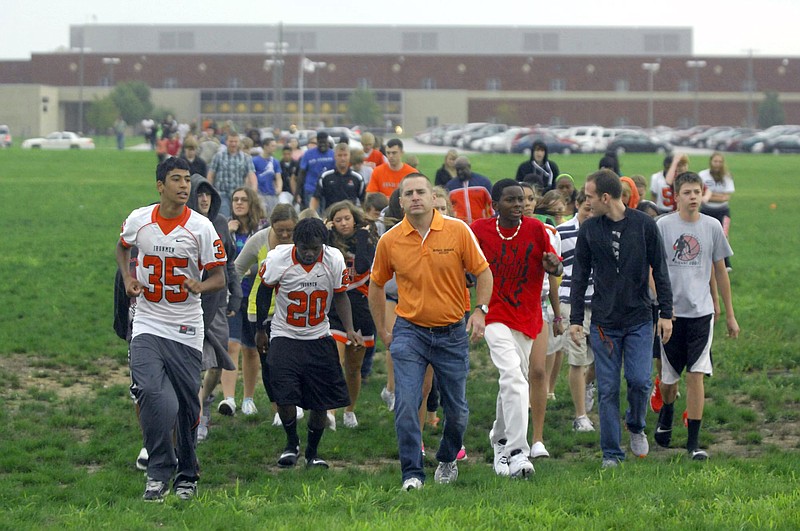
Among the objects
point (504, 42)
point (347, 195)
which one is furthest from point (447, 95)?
point (347, 195)

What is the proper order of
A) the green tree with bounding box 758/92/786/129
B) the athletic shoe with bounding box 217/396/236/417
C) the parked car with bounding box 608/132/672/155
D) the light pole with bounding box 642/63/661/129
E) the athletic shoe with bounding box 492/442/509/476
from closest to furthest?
1. the athletic shoe with bounding box 492/442/509/476
2. the athletic shoe with bounding box 217/396/236/417
3. the parked car with bounding box 608/132/672/155
4. the green tree with bounding box 758/92/786/129
5. the light pole with bounding box 642/63/661/129

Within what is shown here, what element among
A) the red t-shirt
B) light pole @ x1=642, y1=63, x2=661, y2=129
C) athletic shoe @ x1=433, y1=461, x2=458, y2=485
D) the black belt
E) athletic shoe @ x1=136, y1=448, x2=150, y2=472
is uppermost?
light pole @ x1=642, y1=63, x2=661, y2=129

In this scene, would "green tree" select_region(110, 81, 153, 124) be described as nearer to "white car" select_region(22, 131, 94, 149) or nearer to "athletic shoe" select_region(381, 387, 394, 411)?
"white car" select_region(22, 131, 94, 149)

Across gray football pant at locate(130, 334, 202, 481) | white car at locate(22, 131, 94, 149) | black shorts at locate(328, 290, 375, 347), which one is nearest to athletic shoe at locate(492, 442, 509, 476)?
black shorts at locate(328, 290, 375, 347)

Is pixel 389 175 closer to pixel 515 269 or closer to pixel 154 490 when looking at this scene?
pixel 515 269

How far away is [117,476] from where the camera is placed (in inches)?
308

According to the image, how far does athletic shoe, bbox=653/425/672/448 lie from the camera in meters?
8.82

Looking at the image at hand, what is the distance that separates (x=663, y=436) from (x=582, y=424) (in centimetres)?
85

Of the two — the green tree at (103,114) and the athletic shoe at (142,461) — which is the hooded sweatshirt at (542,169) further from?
the green tree at (103,114)

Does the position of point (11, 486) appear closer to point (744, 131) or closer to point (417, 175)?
point (417, 175)

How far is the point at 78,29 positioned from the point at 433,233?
130 metres

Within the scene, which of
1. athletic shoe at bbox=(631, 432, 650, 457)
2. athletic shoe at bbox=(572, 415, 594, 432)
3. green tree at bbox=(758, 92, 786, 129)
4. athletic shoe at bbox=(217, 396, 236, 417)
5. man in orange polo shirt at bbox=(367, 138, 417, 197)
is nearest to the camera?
athletic shoe at bbox=(631, 432, 650, 457)

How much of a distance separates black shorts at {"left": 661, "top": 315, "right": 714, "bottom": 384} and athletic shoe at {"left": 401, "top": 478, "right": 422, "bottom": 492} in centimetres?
228

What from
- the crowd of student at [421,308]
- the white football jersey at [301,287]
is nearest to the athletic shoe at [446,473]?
the crowd of student at [421,308]
